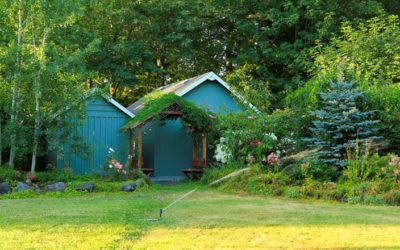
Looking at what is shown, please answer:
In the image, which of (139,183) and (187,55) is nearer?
(139,183)

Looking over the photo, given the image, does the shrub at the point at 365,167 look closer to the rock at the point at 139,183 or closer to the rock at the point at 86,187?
the rock at the point at 139,183

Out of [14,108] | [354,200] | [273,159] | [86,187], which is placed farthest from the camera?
[14,108]

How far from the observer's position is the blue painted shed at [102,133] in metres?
18.3

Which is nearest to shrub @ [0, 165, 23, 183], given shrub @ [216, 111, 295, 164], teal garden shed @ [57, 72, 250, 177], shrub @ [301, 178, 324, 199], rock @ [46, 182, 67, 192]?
rock @ [46, 182, 67, 192]

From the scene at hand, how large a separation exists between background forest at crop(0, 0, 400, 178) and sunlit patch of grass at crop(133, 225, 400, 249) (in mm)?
7102

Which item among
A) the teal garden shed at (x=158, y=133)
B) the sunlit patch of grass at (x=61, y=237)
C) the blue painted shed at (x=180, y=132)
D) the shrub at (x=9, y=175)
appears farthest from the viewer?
the blue painted shed at (x=180, y=132)

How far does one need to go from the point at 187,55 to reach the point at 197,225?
2013 centimetres

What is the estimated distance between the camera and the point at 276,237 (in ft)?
22.0

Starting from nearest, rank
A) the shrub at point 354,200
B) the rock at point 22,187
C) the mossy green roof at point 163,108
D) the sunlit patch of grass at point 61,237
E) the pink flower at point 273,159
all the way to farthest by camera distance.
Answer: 1. the sunlit patch of grass at point 61,237
2. the shrub at point 354,200
3. the rock at point 22,187
4. the pink flower at point 273,159
5. the mossy green roof at point 163,108

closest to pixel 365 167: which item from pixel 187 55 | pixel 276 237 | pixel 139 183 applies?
pixel 139 183

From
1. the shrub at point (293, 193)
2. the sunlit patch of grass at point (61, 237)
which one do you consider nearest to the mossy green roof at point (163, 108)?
the shrub at point (293, 193)

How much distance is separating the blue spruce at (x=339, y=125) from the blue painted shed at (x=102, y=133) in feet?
24.3

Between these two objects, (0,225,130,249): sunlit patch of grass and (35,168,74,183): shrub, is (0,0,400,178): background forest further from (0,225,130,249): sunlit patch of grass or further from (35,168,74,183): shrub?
(0,225,130,249): sunlit patch of grass

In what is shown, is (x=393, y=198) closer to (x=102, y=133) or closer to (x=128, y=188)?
(x=128, y=188)
